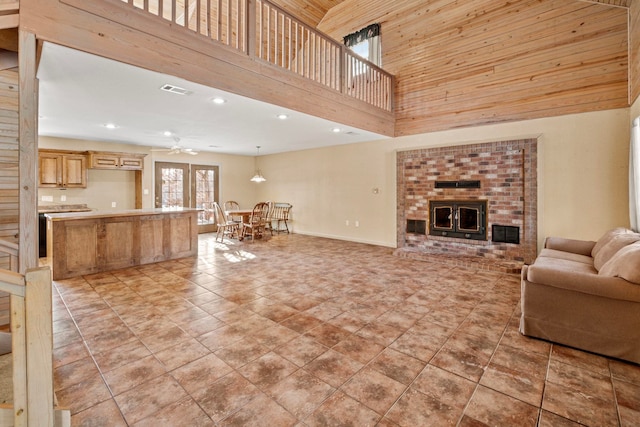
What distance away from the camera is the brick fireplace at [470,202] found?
15.4 feet

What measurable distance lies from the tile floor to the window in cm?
486

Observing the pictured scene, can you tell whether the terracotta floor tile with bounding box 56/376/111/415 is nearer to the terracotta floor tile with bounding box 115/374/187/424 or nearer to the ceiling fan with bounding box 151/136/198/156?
the terracotta floor tile with bounding box 115/374/187/424

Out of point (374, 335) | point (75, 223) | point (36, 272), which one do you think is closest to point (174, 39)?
point (36, 272)

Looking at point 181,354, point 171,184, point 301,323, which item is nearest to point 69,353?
point 181,354

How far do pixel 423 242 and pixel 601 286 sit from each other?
3.58m

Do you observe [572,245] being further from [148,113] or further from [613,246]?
[148,113]

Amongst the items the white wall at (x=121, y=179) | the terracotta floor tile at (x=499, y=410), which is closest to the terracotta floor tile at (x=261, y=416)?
Result: the terracotta floor tile at (x=499, y=410)

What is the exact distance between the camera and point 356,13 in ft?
21.3

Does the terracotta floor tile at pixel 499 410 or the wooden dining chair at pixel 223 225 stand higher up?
the wooden dining chair at pixel 223 225

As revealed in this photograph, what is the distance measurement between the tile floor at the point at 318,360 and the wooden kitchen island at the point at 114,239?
1.58 ft

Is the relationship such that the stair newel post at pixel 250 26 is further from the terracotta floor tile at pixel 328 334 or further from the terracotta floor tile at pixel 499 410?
the terracotta floor tile at pixel 499 410

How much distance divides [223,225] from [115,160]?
8.90 feet

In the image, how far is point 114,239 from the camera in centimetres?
454

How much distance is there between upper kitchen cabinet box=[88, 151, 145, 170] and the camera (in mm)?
6200
